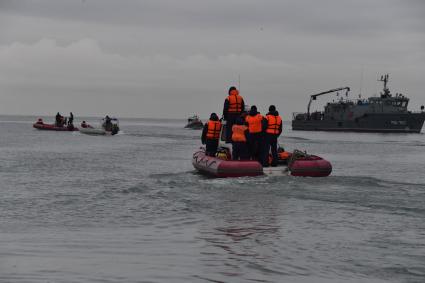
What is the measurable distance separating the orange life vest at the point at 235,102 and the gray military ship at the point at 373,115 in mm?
67154

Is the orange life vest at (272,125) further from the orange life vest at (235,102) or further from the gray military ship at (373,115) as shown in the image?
the gray military ship at (373,115)

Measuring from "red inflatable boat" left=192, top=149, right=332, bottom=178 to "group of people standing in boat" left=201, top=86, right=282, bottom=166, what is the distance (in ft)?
1.64

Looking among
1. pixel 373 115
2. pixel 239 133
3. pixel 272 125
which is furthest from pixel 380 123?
pixel 239 133

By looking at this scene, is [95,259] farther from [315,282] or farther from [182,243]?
[315,282]

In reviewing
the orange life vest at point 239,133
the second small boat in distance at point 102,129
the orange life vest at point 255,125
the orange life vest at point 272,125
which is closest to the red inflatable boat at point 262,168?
the orange life vest at point 239,133

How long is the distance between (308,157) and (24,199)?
9.12 m

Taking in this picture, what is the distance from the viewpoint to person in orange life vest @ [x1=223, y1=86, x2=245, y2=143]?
19.1 m

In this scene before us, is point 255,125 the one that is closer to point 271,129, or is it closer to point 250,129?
point 250,129

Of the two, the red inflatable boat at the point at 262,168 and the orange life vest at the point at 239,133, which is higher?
the orange life vest at the point at 239,133

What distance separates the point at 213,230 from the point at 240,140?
24.9ft

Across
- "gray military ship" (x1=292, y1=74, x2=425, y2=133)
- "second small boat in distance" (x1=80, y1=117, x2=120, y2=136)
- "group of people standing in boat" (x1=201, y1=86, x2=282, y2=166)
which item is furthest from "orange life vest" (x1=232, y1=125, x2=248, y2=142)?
"gray military ship" (x1=292, y1=74, x2=425, y2=133)

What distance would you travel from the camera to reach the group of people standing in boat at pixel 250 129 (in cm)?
1872

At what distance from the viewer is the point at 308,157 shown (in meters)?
20.1

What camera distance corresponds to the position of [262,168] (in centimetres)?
1870
